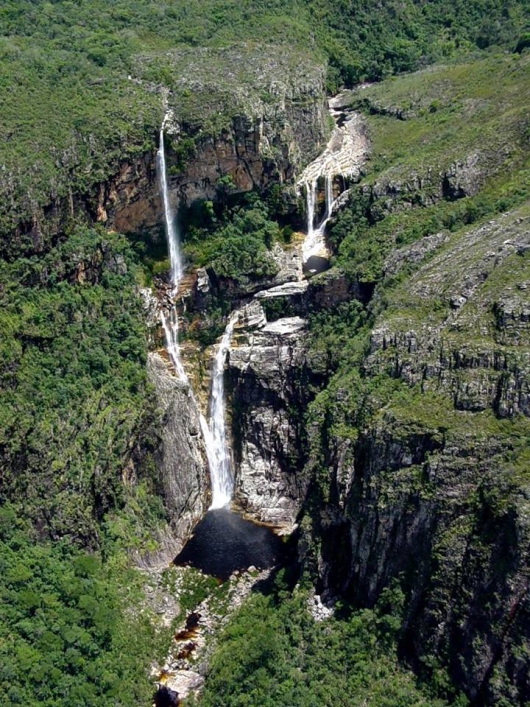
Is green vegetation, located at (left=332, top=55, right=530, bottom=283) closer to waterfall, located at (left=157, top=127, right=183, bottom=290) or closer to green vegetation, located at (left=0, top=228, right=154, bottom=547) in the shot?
waterfall, located at (left=157, top=127, right=183, bottom=290)

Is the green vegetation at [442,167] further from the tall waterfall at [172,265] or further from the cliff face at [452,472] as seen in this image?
the tall waterfall at [172,265]

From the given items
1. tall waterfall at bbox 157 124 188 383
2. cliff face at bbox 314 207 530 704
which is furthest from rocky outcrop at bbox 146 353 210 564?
cliff face at bbox 314 207 530 704

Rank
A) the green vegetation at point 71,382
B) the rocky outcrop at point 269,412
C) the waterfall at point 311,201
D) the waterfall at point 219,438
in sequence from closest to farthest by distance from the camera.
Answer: the green vegetation at point 71,382 → the rocky outcrop at point 269,412 → the waterfall at point 219,438 → the waterfall at point 311,201

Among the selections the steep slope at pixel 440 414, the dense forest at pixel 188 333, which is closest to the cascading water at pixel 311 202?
the dense forest at pixel 188 333

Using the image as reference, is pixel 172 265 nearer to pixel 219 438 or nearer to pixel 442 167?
pixel 219 438

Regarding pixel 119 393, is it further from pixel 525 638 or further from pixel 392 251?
pixel 525 638

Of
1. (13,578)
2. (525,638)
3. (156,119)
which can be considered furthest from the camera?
(156,119)

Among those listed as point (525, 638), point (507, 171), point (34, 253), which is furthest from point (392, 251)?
point (525, 638)
